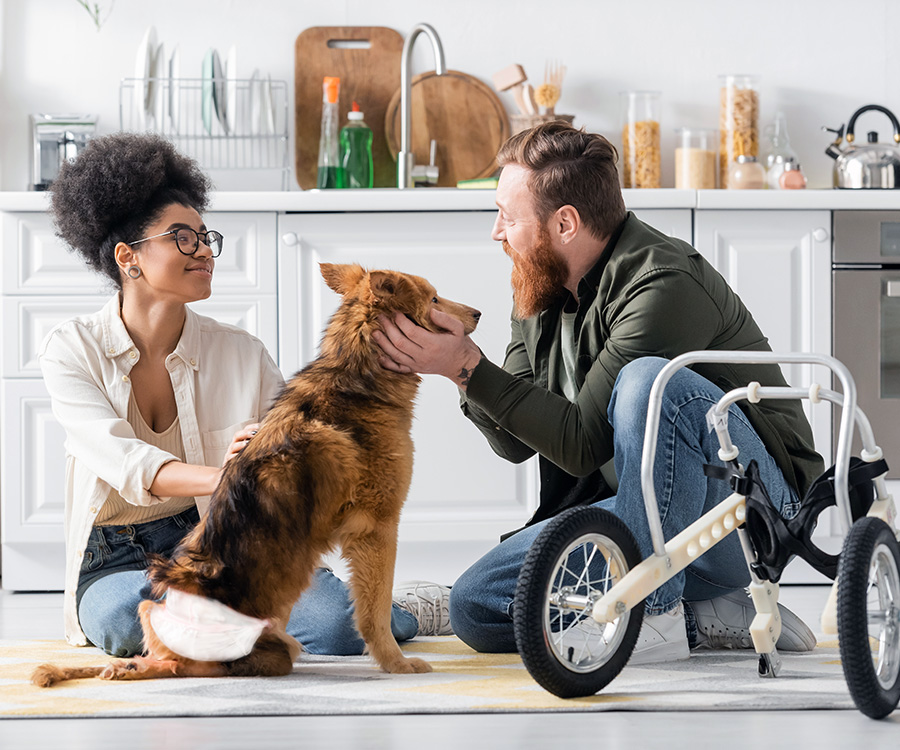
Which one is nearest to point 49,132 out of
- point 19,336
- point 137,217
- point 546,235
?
point 19,336

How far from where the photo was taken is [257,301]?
337 cm

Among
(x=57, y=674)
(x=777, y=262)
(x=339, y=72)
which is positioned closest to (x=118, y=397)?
(x=57, y=674)

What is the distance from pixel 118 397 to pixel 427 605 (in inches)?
32.7

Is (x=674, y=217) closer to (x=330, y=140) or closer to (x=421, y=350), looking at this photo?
(x=330, y=140)

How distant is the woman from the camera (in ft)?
7.16

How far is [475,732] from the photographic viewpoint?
1.54 m

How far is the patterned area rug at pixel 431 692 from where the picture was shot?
1643 millimetres

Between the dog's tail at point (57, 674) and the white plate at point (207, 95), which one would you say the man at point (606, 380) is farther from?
the white plate at point (207, 95)

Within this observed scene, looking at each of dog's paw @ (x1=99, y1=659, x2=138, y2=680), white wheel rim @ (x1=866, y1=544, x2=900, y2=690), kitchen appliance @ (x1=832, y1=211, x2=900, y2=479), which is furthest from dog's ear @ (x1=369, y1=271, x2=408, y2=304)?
kitchen appliance @ (x1=832, y1=211, x2=900, y2=479)

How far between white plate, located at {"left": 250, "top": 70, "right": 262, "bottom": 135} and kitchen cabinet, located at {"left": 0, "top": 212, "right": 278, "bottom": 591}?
0.70 meters

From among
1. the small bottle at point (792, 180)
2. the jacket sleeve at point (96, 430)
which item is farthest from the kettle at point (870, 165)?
the jacket sleeve at point (96, 430)

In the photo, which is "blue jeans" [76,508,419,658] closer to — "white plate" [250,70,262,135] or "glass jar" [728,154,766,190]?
"white plate" [250,70,262,135]

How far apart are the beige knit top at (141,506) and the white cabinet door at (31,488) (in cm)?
118

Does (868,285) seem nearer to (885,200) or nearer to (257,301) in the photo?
(885,200)
